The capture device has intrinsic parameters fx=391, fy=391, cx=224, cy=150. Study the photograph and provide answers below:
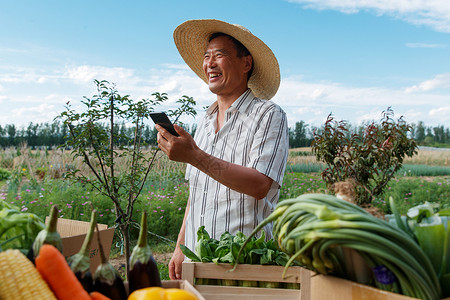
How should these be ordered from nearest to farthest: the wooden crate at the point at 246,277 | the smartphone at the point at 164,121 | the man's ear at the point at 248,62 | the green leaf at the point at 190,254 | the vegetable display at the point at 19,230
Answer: the vegetable display at the point at 19,230 < the wooden crate at the point at 246,277 < the green leaf at the point at 190,254 < the smartphone at the point at 164,121 < the man's ear at the point at 248,62

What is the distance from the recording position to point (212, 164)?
6.45 feet

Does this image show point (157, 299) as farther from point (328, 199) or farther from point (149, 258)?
point (328, 199)

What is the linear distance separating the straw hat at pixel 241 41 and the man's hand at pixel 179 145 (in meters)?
0.78

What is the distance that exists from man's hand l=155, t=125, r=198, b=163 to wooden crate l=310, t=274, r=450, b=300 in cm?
110

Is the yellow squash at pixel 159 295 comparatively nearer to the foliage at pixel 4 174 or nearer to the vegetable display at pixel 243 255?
A: the vegetable display at pixel 243 255

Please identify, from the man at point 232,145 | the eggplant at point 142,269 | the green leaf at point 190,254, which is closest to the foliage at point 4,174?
the man at point 232,145

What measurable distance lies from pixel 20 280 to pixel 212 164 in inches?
47.0

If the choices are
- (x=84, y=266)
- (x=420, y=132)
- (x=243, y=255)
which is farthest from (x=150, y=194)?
(x=420, y=132)

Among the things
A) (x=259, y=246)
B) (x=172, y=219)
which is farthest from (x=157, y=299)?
(x=172, y=219)

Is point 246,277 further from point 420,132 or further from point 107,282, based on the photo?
point 420,132

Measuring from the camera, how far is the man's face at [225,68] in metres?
2.34

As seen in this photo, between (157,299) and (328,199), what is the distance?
1.46 feet

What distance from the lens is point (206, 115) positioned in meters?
2.67

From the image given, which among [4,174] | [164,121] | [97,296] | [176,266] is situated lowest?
[4,174]
